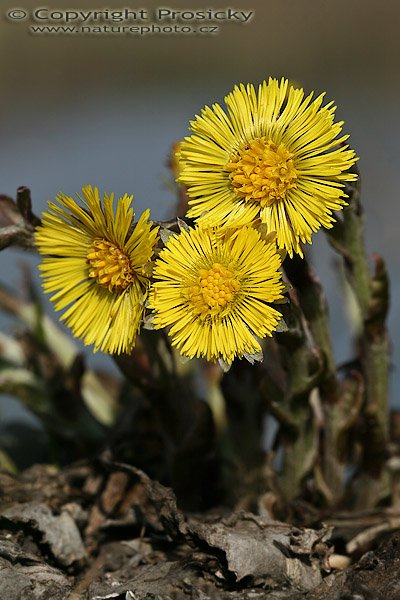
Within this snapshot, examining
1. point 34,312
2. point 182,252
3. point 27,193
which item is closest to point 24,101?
point 34,312

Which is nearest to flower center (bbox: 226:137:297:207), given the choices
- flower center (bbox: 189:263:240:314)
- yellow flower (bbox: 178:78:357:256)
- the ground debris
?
yellow flower (bbox: 178:78:357:256)

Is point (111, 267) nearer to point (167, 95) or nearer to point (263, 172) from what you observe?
point (263, 172)

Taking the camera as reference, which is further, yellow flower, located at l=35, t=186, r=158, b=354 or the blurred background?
the blurred background

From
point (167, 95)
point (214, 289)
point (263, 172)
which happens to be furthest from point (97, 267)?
point (167, 95)

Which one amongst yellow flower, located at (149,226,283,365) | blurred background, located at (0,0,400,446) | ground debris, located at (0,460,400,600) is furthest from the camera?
blurred background, located at (0,0,400,446)

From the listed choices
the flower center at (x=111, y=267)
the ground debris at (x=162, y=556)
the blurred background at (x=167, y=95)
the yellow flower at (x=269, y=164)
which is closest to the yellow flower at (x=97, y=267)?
the flower center at (x=111, y=267)

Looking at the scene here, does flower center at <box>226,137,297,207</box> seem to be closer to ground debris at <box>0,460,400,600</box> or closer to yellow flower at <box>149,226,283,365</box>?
yellow flower at <box>149,226,283,365</box>
